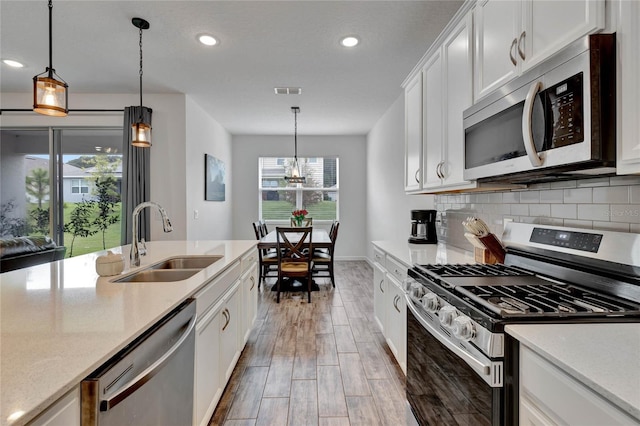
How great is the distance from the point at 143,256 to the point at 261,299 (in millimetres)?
1970

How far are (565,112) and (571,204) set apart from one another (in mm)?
591

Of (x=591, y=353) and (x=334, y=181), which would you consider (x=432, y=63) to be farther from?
(x=334, y=181)

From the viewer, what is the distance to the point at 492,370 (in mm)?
896

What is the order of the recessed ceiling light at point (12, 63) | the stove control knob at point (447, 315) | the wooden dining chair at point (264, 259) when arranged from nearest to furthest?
the stove control knob at point (447, 315) → the recessed ceiling light at point (12, 63) → the wooden dining chair at point (264, 259)

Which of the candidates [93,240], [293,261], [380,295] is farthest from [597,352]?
[93,240]

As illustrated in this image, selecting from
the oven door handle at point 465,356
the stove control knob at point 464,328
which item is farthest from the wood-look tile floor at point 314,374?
the stove control knob at point 464,328

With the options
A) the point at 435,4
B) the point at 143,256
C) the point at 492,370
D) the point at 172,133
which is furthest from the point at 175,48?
the point at 492,370

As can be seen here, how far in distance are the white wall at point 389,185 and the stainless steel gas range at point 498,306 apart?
1.74m

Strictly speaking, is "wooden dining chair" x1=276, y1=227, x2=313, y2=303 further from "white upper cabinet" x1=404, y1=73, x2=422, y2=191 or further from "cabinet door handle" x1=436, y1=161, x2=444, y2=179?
"cabinet door handle" x1=436, y1=161, x2=444, y2=179

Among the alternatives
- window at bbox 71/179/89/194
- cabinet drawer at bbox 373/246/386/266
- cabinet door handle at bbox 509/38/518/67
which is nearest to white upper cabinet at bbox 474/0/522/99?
cabinet door handle at bbox 509/38/518/67

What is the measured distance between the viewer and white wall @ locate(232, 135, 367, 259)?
6.56 meters

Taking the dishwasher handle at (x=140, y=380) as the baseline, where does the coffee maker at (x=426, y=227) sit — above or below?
above

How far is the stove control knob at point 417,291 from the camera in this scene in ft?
4.70

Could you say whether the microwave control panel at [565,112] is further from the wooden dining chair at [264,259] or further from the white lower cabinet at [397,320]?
the wooden dining chair at [264,259]
